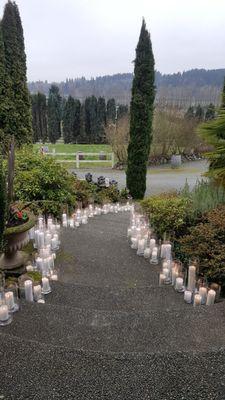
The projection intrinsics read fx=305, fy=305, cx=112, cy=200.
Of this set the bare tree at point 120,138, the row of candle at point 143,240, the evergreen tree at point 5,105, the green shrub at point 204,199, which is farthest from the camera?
the bare tree at point 120,138

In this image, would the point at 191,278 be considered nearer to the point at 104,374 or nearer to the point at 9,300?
the point at 104,374

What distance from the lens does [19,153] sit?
7.48 meters

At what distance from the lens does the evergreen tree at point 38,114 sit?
87.2 ft

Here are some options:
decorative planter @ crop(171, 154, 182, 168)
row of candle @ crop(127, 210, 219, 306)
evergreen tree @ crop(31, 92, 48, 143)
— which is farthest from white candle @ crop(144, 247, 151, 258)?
evergreen tree @ crop(31, 92, 48, 143)

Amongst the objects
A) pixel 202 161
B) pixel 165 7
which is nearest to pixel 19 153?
pixel 165 7

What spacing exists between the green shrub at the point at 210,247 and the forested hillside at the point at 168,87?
55.0ft

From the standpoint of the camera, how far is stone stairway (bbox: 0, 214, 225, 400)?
6.02ft

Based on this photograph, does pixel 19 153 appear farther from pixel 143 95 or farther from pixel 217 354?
pixel 217 354

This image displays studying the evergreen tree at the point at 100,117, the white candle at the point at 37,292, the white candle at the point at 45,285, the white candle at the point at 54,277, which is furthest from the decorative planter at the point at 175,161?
the white candle at the point at 37,292

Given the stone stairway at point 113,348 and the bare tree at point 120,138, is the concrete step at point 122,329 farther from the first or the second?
the bare tree at point 120,138

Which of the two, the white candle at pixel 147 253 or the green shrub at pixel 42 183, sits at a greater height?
the green shrub at pixel 42 183

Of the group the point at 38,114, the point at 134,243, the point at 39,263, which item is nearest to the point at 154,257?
the point at 134,243

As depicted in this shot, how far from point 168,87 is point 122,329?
45390 millimetres

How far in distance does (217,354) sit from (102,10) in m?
14.2
